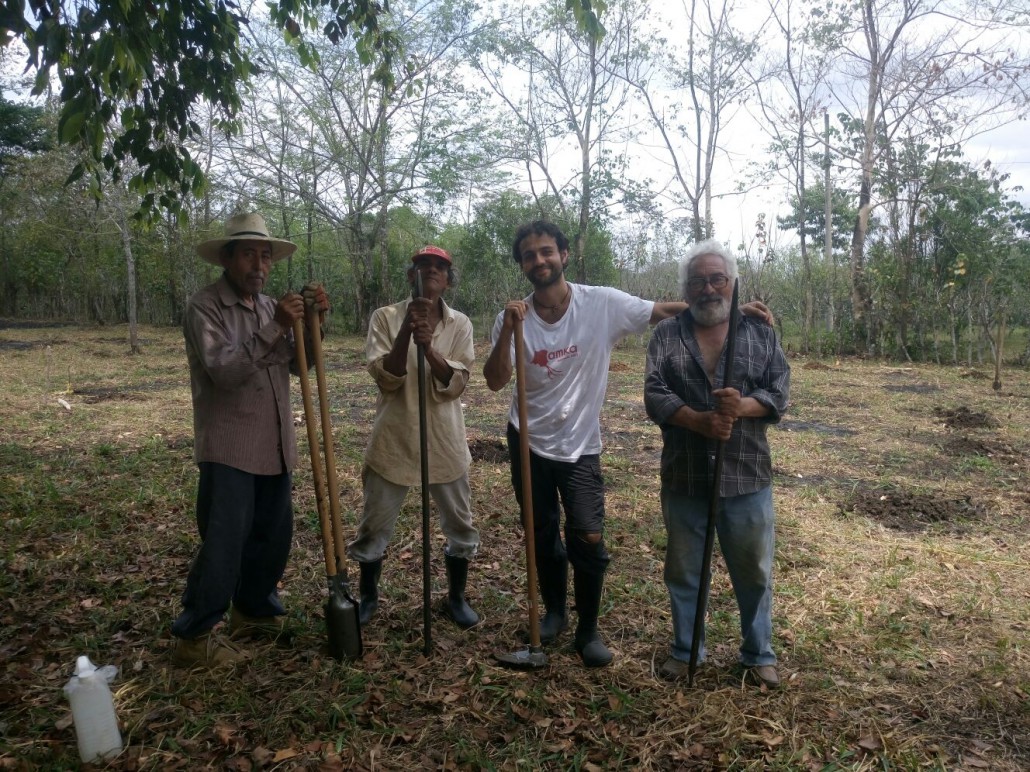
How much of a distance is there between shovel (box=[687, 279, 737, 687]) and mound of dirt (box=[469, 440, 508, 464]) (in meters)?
4.04

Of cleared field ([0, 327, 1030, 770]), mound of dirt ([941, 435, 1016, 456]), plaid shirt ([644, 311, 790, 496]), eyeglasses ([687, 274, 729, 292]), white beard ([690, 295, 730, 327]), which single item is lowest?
cleared field ([0, 327, 1030, 770])

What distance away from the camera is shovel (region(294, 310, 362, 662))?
3.15 m

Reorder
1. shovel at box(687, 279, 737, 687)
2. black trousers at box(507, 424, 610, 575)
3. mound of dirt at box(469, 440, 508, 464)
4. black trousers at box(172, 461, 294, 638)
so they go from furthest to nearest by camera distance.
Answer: mound of dirt at box(469, 440, 508, 464)
black trousers at box(507, 424, 610, 575)
black trousers at box(172, 461, 294, 638)
shovel at box(687, 279, 737, 687)

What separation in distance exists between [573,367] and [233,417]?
4.92ft

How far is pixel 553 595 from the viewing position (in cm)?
347

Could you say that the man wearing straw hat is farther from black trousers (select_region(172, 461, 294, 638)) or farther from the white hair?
the white hair

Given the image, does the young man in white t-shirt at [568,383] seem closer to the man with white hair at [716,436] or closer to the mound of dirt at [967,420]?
the man with white hair at [716,436]

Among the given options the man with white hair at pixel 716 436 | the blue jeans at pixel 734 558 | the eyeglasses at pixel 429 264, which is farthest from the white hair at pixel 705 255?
the eyeglasses at pixel 429 264

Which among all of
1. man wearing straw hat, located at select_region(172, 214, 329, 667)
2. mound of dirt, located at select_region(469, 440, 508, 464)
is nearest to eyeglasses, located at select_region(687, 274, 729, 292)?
man wearing straw hat, located at select_region(172, 214, 329, 667)

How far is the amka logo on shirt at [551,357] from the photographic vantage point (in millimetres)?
3197

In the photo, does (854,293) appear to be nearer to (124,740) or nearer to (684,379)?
(684,379)

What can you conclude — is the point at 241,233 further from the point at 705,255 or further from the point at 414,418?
the point at 705,255

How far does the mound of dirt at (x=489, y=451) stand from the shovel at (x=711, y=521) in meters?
4.04

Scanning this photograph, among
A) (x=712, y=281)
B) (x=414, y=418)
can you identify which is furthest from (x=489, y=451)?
(x=712, y=281)
